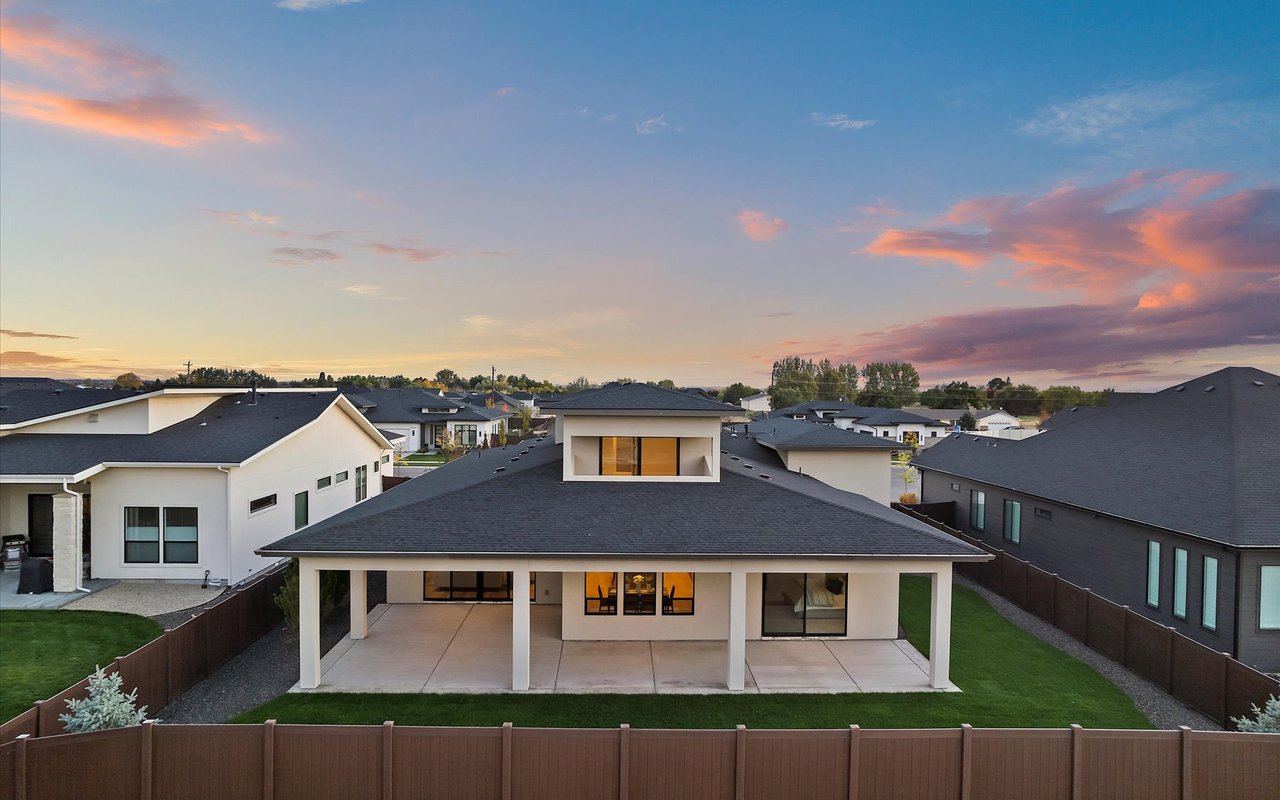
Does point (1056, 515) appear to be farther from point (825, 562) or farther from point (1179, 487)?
point (825, 562)

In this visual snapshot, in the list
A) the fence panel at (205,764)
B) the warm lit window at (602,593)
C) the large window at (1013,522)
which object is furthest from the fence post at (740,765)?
the large window at (1013,522)

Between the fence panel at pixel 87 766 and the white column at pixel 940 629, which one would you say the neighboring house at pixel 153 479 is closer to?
the fence panel at pixel 87 766

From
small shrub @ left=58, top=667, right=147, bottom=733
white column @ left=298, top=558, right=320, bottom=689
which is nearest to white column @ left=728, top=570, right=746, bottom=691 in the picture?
white column @ left=298, top=558, right=320, bottom=689

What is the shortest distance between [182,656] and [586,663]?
760 cm

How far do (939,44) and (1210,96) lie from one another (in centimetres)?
880

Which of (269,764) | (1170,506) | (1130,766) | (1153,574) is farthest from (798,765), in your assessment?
(1170,506)

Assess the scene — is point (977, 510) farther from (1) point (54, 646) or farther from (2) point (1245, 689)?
(1) point (54, 646)

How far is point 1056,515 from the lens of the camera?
60.4ft

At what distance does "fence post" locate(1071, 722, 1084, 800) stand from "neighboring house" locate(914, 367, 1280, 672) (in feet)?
27.7

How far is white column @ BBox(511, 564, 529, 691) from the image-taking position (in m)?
10.8

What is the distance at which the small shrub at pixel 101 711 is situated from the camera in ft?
24.5

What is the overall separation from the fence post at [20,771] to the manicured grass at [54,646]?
426 cm

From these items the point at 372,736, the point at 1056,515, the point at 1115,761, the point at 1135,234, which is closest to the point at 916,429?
the point at 1135,234

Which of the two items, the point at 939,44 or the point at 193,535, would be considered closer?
the point at 193,535
